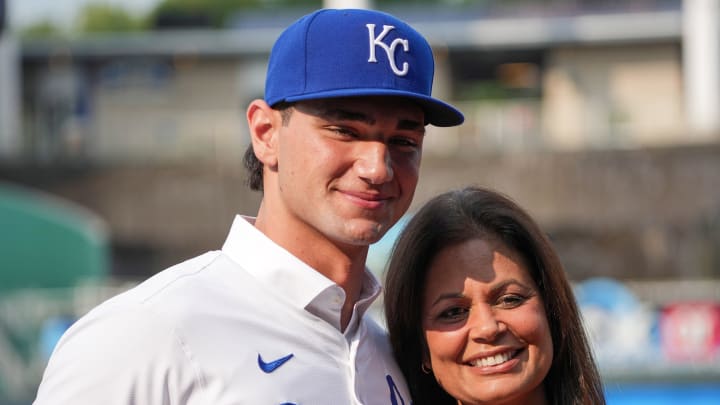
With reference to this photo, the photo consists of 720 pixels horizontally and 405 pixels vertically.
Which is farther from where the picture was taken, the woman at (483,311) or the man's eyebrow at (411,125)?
the woman at (483,311)

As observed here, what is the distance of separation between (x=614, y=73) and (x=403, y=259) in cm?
2304

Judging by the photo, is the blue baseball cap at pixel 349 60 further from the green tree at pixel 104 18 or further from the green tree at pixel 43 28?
the green tree at pixel 43 28

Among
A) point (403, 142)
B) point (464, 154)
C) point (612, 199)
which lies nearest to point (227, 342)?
point (403, 142)

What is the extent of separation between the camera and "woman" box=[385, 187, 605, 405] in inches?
113

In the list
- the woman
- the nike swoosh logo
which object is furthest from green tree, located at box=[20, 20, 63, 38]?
the nike swoosh logo

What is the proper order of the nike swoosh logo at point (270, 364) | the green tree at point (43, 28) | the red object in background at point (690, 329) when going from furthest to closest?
the green tree at point (43, 28) < the red object in background at point (690, 329) < the nike swoosh logo at point (270, 364)

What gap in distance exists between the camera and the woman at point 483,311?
2869 millimetres

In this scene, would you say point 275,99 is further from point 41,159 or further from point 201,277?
point 41,159

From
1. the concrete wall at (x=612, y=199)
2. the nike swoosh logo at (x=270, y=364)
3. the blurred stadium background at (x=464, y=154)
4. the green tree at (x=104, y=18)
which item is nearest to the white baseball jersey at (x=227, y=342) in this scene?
the nike swoosh logo at (x=270, y=364)

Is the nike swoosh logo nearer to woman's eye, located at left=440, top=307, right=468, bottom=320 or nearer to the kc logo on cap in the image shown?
woman's eye, located at left=440, top=307, right=468, bottom=320

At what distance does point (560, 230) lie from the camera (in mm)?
20906

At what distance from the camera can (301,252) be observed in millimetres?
2725

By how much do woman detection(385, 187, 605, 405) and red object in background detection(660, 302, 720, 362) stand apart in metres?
8.50

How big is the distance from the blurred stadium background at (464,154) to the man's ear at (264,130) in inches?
303
